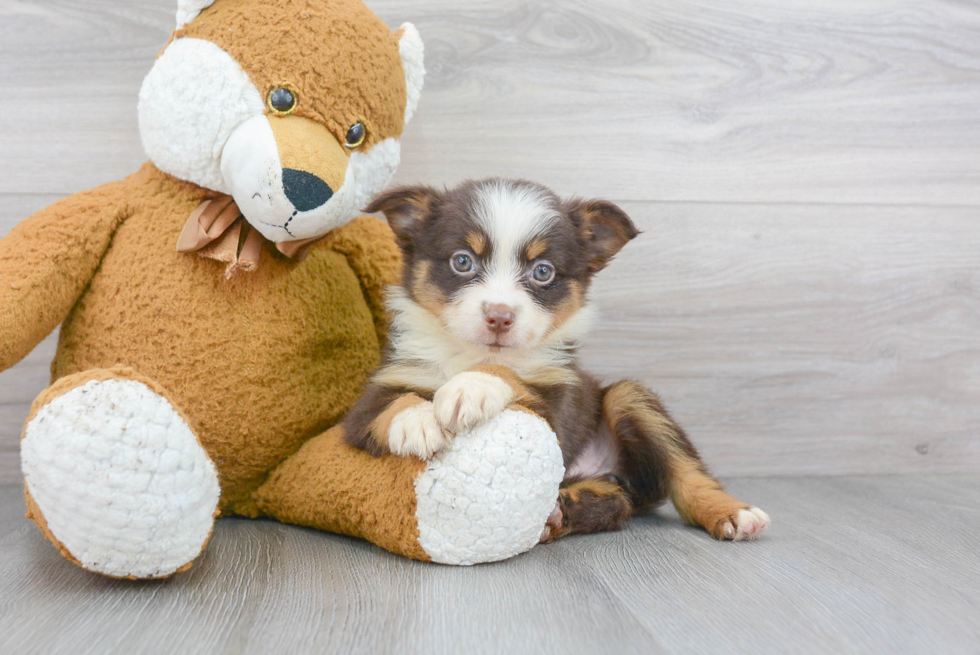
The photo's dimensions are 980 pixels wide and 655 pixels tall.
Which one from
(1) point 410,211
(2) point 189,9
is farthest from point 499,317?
(2) point 189,9

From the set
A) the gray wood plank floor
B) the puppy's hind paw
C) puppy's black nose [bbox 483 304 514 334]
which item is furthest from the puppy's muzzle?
the gray wood plank floor

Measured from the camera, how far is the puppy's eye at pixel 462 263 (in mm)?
1789

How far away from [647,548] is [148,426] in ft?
3.56

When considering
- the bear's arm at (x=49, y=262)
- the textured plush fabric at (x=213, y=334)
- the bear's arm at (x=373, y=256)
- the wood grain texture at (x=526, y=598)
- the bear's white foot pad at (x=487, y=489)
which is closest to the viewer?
the wood grain texture at (x=526, y=598)

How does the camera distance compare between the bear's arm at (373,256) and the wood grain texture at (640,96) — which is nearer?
the bear's arm at (373,256)

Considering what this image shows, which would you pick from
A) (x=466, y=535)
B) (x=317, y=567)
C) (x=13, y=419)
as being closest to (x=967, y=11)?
(x=466, y=535)

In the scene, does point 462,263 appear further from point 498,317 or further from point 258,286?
point 258,286

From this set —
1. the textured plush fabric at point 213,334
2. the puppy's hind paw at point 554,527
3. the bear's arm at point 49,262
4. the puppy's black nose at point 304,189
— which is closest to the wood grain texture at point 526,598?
the puppy's hind paw at point 554,527

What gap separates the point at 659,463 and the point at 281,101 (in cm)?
126

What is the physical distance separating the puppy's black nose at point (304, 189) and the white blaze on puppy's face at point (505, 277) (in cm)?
36

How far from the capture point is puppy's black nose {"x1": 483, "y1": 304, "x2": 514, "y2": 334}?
1.66 metres

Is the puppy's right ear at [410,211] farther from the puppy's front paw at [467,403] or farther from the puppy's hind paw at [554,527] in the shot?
the puppy's hind paw at [554,527]

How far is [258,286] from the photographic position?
71.2 inches

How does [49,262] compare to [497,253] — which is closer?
[49,262]
